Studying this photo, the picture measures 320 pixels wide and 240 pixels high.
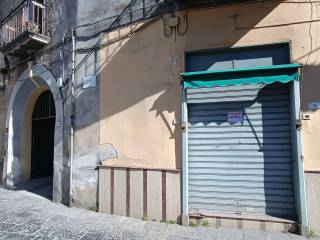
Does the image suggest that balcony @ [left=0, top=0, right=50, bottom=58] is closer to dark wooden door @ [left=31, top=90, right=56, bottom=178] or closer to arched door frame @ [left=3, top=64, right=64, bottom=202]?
arched door frame @ [left=3, top=64, right=64, bottom=202]

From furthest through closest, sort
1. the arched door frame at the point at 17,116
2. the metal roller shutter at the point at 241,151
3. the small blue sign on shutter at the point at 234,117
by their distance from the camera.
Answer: the arched door frame at the point at 17,116 < the small blue sign on shutter at the point at 234,117 < the metal roller shutter at the point at 241,151

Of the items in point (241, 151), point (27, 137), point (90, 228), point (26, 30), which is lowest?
point (90, 228)

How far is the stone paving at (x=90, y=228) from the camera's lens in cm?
527

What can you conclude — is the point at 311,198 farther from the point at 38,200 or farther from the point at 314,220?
the point at 38,200

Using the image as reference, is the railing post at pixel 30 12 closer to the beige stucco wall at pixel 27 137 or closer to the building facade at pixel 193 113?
the building facade at pixel 193 113

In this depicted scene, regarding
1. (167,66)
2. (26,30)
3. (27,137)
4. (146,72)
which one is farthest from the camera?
(27,137)

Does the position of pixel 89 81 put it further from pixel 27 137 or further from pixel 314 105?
pixel 314 105

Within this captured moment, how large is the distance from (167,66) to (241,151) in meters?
2.28

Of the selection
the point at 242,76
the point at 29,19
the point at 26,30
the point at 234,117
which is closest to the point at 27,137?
the point at 26,30

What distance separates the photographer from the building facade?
545cm

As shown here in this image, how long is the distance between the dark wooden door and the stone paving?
11.1ft

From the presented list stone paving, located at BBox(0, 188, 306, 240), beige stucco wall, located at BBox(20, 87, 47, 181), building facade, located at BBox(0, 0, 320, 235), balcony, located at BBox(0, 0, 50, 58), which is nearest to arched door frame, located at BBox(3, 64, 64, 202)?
beige stucco wall, located at BBox(20, 87, 47, 181)

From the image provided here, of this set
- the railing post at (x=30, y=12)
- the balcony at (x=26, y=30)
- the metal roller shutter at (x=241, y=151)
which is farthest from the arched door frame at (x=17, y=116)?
the metal roller shutter at (x=241, y=151)

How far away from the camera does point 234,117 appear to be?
591 cm
